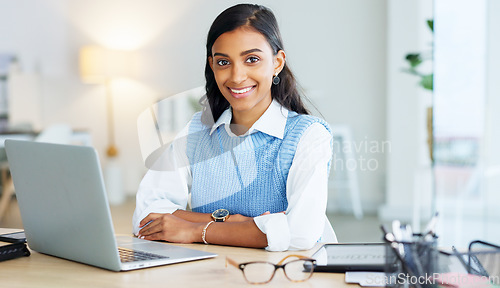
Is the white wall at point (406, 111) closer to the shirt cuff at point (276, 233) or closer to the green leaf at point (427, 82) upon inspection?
the green leaf at point (427, 82)

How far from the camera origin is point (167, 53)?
500 centimetres

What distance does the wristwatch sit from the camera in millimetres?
1369

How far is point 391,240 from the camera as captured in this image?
0.78m

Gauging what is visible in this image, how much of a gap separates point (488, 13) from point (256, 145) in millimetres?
1801

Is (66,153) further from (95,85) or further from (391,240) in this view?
(95,85)

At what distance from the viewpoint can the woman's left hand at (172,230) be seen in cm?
125

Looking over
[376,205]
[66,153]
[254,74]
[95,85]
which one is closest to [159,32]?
[95,85]

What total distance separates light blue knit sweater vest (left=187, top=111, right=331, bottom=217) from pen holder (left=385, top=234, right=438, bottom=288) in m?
0.69

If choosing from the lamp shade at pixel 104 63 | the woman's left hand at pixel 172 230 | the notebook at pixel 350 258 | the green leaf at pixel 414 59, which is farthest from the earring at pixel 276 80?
the lamp shade at pixel 104 63

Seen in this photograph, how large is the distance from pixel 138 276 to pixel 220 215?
0.47 metres
